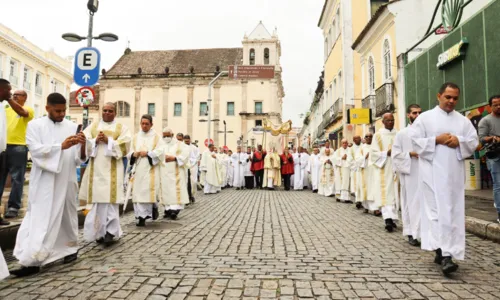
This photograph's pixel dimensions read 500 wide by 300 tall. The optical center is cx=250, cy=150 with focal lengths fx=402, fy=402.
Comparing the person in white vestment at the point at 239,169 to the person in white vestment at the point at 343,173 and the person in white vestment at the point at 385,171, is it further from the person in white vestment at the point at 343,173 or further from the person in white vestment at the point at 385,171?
the person in white vestment at the point at 385,171

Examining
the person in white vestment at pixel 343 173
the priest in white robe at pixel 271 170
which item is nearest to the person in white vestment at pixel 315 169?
the priest in white robe at pixel 271 170

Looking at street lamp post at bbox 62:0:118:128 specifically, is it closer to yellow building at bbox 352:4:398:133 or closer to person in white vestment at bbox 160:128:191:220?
person in white vestment at bbox 160:128:191:220

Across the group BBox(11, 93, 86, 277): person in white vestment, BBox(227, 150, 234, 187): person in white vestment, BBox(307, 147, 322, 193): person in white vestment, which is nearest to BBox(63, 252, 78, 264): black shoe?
BBox(11, 93, 86, 277): person in white vestment

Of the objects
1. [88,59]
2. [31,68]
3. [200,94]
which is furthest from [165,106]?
[88,59]

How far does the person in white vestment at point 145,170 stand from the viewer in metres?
6.95

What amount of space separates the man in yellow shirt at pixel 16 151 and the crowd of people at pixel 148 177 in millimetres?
662

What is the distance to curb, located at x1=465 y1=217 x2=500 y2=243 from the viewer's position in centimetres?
565

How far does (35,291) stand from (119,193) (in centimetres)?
211

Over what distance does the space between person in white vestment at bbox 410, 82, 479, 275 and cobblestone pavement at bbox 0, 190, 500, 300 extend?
35 centimetres

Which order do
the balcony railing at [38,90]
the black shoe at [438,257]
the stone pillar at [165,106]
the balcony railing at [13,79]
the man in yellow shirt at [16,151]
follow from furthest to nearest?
1. the stone pillar at [165,106]
2. the balcony railing at [38,90]
3. the balcony railing at [13,79]
4. the man in yellow shirt at [16,151]
5. the black shoe at [438,257]

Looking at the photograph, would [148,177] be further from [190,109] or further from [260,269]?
[190,109]

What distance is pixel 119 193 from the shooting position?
18.0 ft

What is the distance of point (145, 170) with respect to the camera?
705cm

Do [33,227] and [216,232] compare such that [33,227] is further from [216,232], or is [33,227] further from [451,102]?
[451,102]
